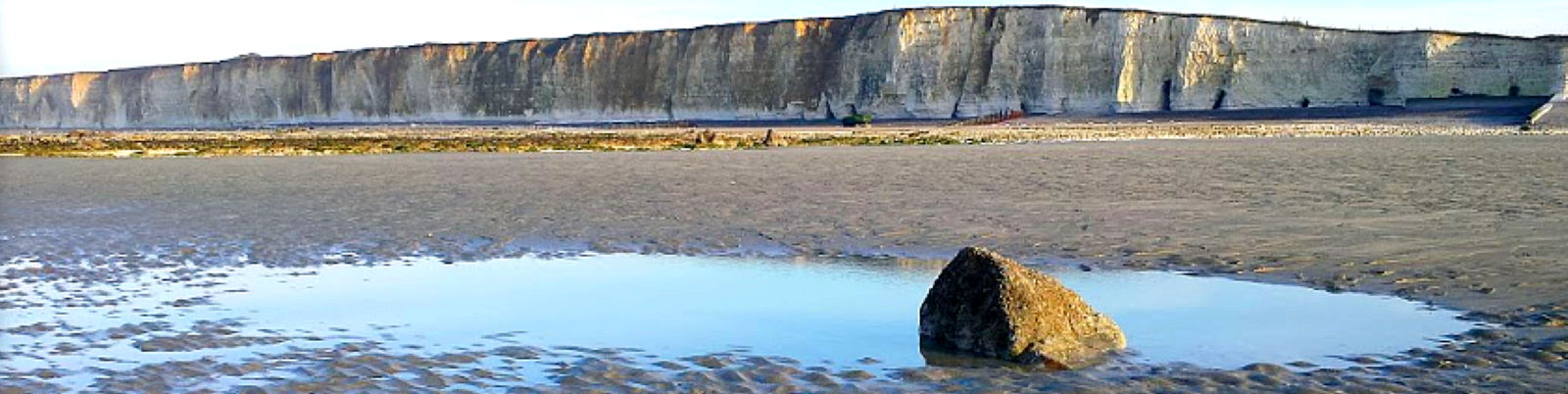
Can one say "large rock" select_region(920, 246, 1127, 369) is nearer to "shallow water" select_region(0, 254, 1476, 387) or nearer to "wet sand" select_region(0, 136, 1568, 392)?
"shallow water" select_region(0, 254, 1476, 387)

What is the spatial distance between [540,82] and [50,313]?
A: 76.6 metres

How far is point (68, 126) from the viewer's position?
4587 inches

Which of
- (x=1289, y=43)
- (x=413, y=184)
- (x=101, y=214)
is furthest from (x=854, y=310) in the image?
(x=1289, y=43)

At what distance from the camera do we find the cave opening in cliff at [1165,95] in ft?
204

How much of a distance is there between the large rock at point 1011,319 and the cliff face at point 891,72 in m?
50.0

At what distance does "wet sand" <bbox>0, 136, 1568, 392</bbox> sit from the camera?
707 centimetres

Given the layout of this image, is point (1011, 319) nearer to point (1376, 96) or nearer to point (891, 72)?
point (1376, 96)

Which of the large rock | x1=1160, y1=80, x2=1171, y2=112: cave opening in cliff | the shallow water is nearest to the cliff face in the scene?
x1=1160, y1=80, x2=1171, y2=112: cave opening in cliff

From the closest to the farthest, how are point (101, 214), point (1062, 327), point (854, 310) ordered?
point (1062, 327) → point (854, 310) → point (101, 214)

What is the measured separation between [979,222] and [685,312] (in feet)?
19.2

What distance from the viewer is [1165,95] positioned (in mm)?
62375

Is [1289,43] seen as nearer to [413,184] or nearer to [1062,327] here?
[413,184]

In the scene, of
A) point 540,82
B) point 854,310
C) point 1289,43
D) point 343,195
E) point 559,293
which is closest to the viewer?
point 854,310

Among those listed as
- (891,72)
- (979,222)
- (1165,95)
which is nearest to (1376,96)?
(1165,95)
